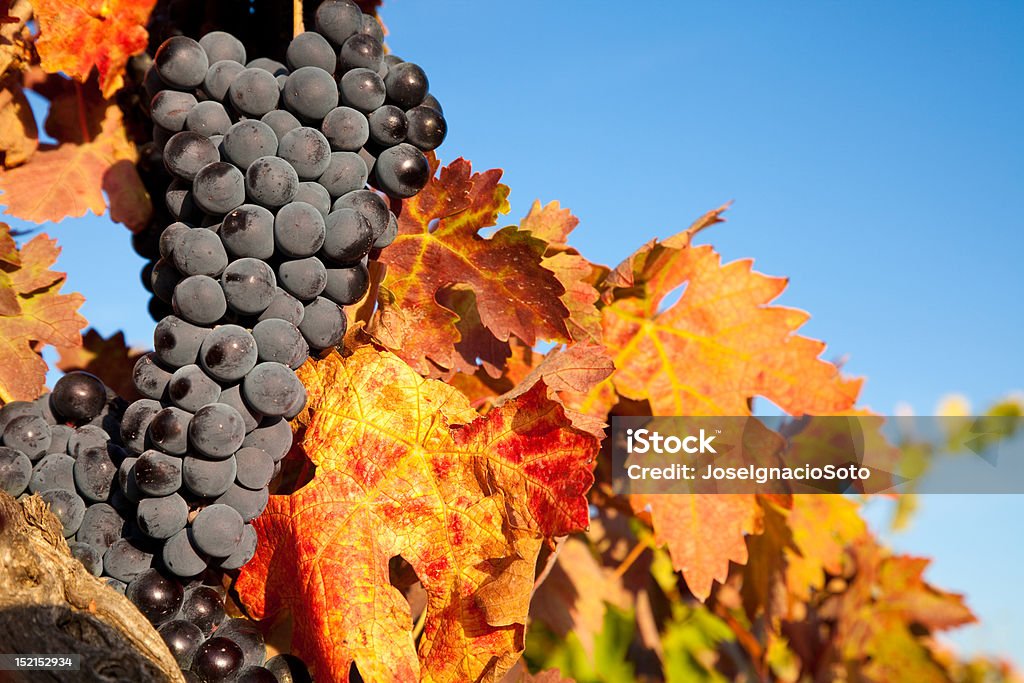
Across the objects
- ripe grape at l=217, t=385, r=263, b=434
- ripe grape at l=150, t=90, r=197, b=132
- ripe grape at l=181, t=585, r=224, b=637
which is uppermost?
ripe grape at l=150, t=90, r=197, b=132

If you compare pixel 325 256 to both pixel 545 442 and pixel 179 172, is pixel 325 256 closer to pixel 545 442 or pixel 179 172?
pixel 179 172

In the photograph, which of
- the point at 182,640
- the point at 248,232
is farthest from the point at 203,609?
the point at 248,232

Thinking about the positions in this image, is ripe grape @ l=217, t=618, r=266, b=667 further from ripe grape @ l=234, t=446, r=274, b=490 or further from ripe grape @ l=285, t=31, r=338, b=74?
ripe grape @ l=285, t=31, r=338, b=74

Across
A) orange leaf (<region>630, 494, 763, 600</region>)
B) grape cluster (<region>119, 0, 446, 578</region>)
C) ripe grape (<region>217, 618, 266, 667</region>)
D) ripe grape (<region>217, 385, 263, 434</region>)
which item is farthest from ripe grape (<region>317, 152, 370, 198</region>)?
orange leaf (<region>630, 494, 763, 600</region>)

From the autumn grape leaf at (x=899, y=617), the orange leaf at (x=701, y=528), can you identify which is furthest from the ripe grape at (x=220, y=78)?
the autumn grape leaf at (x=899, y=617)

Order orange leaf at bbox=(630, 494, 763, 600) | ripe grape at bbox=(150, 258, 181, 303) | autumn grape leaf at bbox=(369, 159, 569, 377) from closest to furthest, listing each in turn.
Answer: ripe grape at bbox=(150, 258, 181, 303) → autumn grape leaf at bbox=(369, 159, 569, 377) → orange leaf at bbox=(630, 494, 763, 600)

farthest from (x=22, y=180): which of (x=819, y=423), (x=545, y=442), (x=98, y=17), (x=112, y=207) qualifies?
(x=819, y=423)

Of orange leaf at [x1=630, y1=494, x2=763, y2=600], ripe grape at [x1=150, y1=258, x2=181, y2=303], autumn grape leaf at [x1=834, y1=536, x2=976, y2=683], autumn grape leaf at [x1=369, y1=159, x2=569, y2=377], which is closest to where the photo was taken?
ripe grape at [x1=150, y1=258, x2=181, y2=303]
